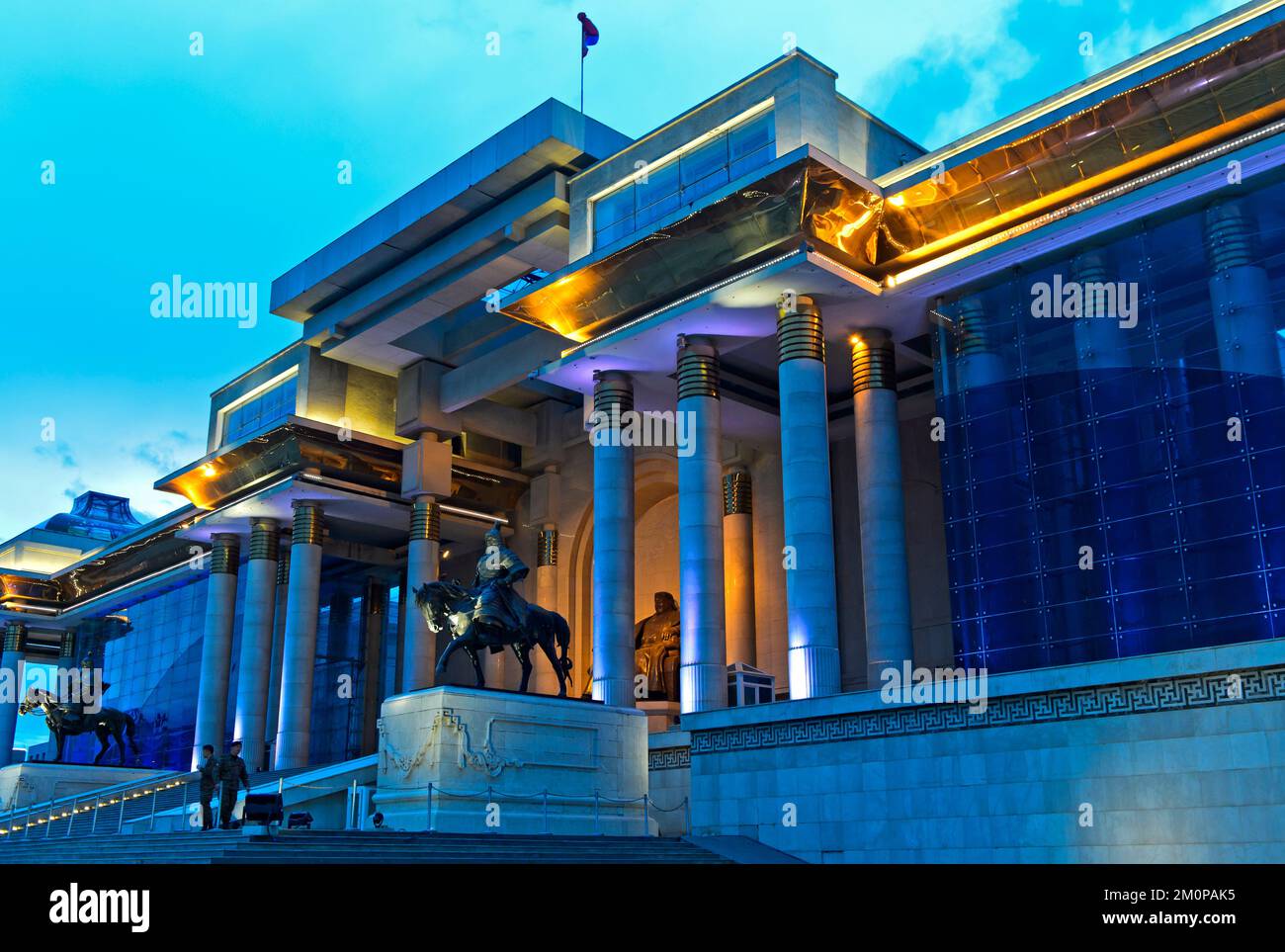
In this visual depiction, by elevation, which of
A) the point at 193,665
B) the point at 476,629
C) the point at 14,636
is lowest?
the point at 476,629

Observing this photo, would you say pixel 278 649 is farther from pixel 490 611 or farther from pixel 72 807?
pixel 490 611

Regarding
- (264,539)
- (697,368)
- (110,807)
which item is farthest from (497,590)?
(264,539)

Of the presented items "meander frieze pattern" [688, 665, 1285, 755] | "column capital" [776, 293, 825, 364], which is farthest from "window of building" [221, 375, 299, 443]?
"meander frieze pattern" [688, 665, 1285, 755]

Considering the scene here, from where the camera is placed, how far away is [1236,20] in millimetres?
19672

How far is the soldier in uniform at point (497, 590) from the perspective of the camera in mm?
23438

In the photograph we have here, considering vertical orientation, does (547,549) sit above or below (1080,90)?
below

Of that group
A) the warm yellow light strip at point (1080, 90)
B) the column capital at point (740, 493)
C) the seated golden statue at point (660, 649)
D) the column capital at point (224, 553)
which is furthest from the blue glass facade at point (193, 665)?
the warm yellow light strip at point (1080, 90)

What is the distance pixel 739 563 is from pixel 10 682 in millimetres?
33761

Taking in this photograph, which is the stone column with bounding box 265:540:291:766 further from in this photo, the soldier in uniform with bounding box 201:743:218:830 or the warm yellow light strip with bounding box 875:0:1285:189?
the warm yellow light strip with bounding box 875:0:1285:189

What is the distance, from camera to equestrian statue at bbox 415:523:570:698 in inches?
925

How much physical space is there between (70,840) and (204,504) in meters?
21.8

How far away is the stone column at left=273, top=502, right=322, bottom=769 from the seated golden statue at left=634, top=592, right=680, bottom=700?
10.4 meters

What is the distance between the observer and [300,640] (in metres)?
36.4

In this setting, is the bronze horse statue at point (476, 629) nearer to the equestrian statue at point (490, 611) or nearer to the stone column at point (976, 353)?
the equestrian statue at point (490, 611)
